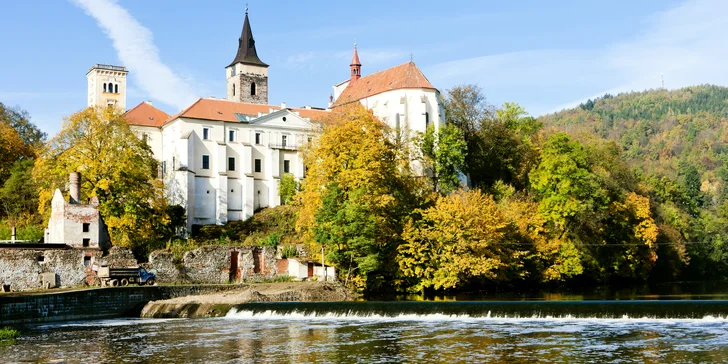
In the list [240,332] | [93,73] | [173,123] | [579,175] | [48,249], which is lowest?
[240,332]

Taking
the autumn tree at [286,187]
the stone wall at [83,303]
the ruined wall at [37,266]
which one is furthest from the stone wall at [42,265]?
the autumn tree at [286,187]

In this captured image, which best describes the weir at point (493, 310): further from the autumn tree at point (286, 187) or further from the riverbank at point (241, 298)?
the autumn tree at point (286, 187)

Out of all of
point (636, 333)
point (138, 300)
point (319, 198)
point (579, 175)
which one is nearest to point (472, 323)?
point (636, 333)

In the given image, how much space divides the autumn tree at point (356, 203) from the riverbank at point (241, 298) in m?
2.31

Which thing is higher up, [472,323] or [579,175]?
[579,175]

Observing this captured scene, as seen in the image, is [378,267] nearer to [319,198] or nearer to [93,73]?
[319,198]

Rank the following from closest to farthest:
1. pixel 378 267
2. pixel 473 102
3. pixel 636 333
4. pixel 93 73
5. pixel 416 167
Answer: pixel 636 333 < pixel 378 267 < pixel 416 167 < pixel 473 102 < pixel 93 73

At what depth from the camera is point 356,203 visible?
47344mm

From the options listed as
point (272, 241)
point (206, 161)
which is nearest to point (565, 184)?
point (272, 241)

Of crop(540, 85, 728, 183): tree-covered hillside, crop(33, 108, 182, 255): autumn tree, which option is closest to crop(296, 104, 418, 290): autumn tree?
crop(33, 108, 182, 255): autumn tree

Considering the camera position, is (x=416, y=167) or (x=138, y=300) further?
(x=416, y=167)

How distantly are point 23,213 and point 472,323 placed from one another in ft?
134

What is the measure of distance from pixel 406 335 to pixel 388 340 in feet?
4.23

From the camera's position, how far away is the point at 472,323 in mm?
30719
